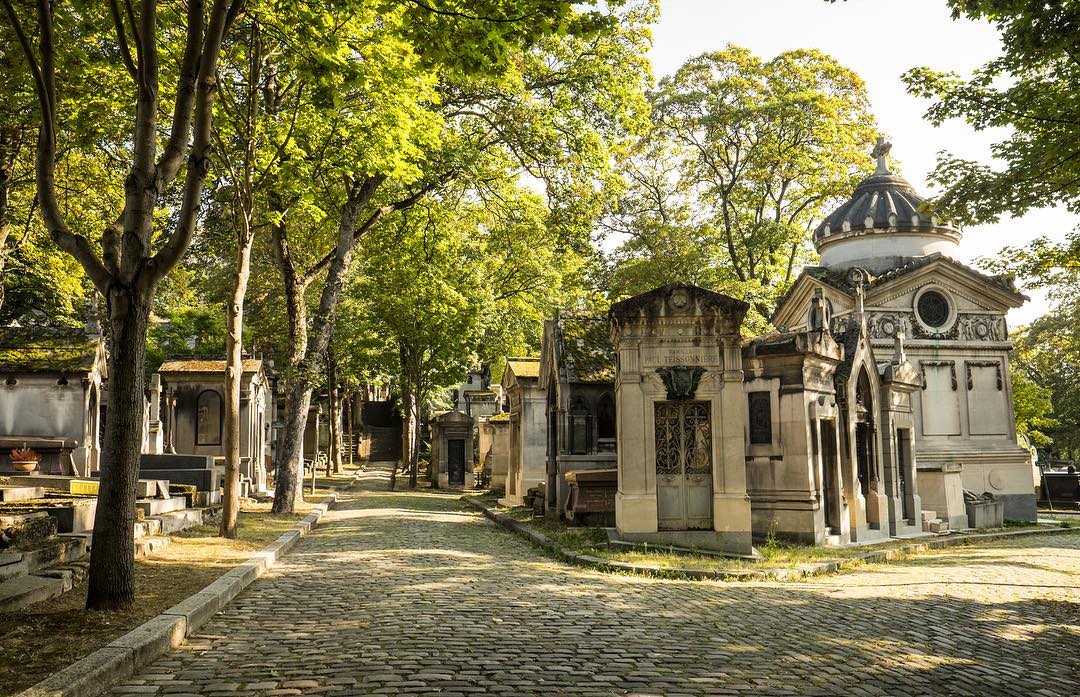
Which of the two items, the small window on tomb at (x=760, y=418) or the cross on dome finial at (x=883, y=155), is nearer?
the small window on tomb at (x=760, y=418)

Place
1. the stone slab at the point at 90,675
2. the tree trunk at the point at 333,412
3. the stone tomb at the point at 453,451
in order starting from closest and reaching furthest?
the stone slab at the point at 90,675 < the stone tomb at the point at 453,451 < the tree trunk at the point at 333,412

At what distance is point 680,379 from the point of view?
13.7 m

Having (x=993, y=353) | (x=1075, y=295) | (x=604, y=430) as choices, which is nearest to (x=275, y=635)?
(x=604, y=430)

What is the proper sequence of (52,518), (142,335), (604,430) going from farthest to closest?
(604,430) → (52,518) → (142,335)

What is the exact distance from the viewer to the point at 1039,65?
35.5 feet

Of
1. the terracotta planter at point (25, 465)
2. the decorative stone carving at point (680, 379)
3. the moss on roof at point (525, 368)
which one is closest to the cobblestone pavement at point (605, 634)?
the decorative stone carving at point (680, 379)

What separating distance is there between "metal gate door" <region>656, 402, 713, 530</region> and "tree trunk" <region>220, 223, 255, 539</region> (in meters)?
6.67

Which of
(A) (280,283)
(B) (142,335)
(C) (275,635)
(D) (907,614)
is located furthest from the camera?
(A) (280,283)

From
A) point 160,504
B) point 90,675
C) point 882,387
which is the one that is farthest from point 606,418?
point 90,675

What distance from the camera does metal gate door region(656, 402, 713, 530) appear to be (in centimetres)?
1387

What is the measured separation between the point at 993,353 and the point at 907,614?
23.1 metres

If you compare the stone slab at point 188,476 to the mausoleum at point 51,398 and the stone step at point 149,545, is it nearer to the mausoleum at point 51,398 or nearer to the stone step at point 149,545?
the stone step at point 149,545

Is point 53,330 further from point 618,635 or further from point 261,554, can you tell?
point 618,635

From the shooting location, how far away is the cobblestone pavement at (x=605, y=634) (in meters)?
5.81
